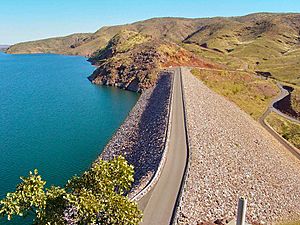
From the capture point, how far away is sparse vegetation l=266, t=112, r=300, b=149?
70.2m

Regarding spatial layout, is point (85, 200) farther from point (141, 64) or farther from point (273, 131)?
point (141, 64)

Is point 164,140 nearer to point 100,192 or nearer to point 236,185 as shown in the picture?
point 236,185

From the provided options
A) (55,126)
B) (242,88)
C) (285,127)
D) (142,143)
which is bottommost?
(285,127)

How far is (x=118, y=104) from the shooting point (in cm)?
9950

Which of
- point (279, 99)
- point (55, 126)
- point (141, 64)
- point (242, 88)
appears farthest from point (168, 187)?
point (141, 64)

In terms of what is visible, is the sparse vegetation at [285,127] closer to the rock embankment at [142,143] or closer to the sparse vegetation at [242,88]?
the sparse vegetation at [242,88]

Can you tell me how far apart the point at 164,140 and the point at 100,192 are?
3137cm

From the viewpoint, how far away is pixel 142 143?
53.1 m

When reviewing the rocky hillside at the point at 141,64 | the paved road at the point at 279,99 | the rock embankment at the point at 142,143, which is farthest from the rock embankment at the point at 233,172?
the rocky hillside at the point at 141,64

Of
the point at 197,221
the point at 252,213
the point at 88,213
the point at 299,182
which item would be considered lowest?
the point at 299,182

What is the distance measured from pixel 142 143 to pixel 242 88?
6545 cm

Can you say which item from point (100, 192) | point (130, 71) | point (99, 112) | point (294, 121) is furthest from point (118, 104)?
point (100, 192)

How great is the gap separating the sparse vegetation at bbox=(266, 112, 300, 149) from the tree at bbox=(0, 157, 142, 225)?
60.0 m

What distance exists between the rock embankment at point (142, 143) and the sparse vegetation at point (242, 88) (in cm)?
2947
